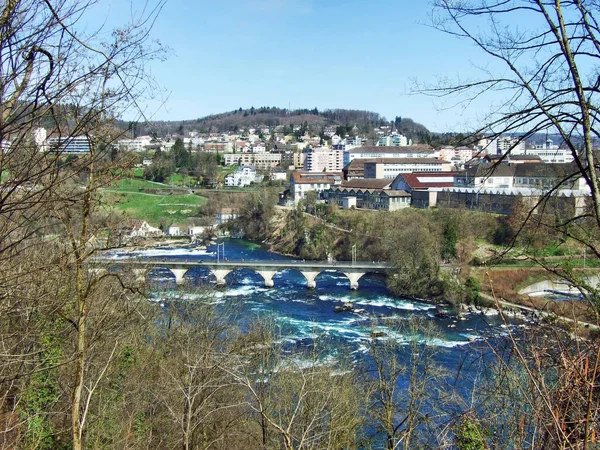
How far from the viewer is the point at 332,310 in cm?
1593

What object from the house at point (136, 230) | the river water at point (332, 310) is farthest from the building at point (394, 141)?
the house at point (136, 230)

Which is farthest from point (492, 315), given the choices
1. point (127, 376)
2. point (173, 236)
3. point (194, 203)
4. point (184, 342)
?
point (194, 203)

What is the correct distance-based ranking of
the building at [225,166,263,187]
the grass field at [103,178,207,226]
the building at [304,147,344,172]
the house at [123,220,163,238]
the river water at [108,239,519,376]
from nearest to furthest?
the house at [123,220,163,238]
the river water at [108,239,519,376]
the grass field at [103,178,207,226]
the building at [225,166,263,187]
the building at [304,147,344,172]

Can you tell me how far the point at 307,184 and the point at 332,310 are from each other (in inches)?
838

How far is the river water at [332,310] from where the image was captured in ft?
39.9

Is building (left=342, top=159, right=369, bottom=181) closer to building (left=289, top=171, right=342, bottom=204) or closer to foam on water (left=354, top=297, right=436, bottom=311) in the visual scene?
building (left=289, top=171, right=342, bottom=204)

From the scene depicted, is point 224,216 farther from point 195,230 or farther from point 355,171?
point 355,171

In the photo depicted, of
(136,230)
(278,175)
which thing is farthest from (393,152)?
(136,230)

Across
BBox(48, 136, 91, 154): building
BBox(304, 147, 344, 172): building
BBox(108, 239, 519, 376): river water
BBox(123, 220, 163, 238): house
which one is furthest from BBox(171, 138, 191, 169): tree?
BBox(48, 136, 91, 154): building

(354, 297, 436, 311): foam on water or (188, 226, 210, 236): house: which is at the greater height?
(188, 226, 210, 236): house

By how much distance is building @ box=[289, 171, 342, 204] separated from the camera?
36219mm

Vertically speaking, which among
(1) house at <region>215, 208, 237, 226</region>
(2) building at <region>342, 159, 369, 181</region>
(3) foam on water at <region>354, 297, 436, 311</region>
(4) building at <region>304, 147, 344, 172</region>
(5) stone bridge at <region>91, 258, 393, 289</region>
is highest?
(4) building at <region>304, 147, 344, 172</region>

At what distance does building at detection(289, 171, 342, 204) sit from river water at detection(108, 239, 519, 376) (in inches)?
534

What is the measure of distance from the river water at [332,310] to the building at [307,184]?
13554 mm
